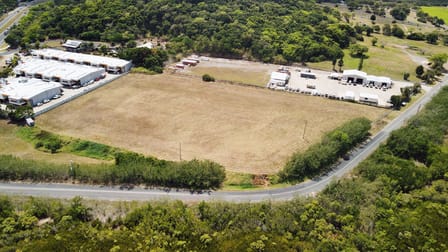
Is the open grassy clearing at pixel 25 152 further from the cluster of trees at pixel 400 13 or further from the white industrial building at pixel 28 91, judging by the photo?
the cluster of trees at pixel 400 13

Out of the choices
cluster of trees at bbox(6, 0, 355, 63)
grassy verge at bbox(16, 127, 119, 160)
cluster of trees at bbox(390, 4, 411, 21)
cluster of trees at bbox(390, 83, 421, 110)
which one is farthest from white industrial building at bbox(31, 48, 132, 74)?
cluster of trees at bbox(390, 4, 411, 21)

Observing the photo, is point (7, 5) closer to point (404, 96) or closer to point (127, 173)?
point (127, 173)

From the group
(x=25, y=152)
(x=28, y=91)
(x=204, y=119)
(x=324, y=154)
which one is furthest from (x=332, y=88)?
(x=28, y=91)

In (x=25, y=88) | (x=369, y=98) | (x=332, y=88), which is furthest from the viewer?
(x=332, y=88)

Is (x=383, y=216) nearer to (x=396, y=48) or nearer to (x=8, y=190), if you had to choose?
(x=8, y=190)

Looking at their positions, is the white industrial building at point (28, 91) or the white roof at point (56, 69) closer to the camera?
the white industrial building at point (28, 91)

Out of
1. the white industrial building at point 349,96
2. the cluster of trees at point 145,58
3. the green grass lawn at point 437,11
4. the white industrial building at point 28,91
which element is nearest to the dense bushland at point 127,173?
the white industrial building at point 28,91

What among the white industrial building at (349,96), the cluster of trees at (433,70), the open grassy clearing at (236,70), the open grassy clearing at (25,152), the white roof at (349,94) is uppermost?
the cluster of trees at (433,70)
